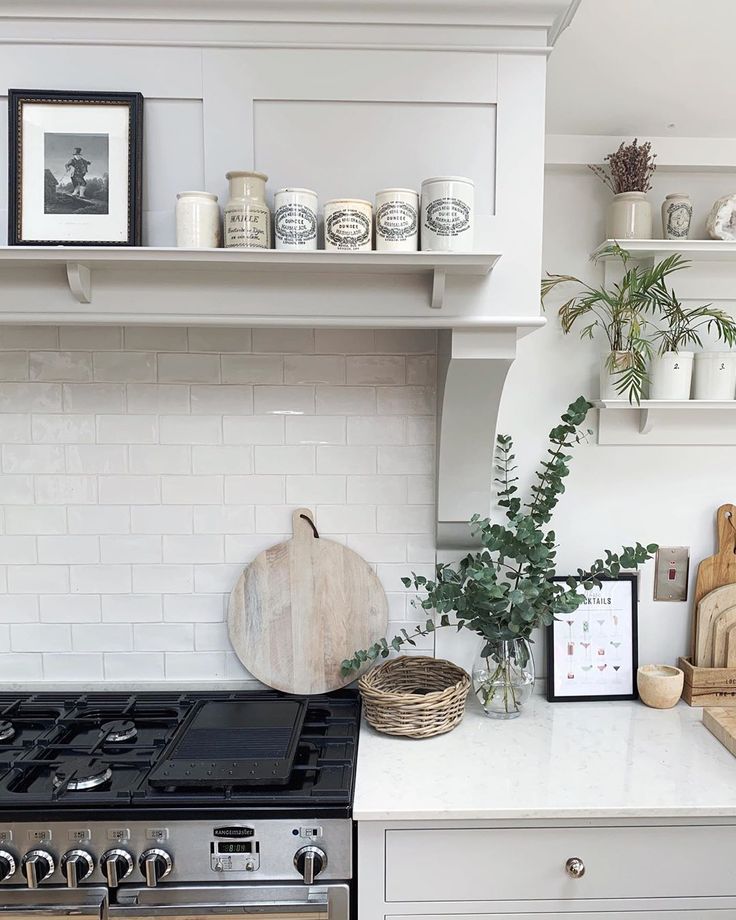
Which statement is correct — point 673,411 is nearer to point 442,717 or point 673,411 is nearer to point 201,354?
point 442,717

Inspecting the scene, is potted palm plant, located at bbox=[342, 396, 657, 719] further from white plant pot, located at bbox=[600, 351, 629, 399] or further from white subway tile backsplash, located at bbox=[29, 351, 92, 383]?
white subway tile backsplash, located at bbox=[29, 351, 92, 383]

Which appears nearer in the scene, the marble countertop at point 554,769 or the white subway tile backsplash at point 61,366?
the marble countertop at point 554,769

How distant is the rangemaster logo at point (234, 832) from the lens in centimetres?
137

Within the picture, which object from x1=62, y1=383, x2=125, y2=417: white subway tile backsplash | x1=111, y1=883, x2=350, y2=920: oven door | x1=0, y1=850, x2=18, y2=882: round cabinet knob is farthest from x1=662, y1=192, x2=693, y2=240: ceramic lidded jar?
x1=0, y1=850, x2=18, y2=882: round cabinet knob

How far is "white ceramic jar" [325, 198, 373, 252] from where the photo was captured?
138 centimetres

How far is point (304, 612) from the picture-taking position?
1.87 meters

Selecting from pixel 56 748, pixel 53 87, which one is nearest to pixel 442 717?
pixel 56 748

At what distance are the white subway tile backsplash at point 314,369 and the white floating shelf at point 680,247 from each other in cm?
73

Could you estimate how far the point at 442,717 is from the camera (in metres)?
1.64

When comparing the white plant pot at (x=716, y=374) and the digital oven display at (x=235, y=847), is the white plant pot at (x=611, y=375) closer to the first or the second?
the white plant pot at (x=716, y=374)

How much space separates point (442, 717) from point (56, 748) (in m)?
0.87

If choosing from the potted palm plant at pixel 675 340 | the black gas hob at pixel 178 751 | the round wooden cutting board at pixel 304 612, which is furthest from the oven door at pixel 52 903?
the potted palm plant at pixel 675 340

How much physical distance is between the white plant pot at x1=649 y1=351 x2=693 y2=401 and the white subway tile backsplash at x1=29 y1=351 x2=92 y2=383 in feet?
4.77

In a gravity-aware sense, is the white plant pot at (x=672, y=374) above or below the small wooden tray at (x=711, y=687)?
above
